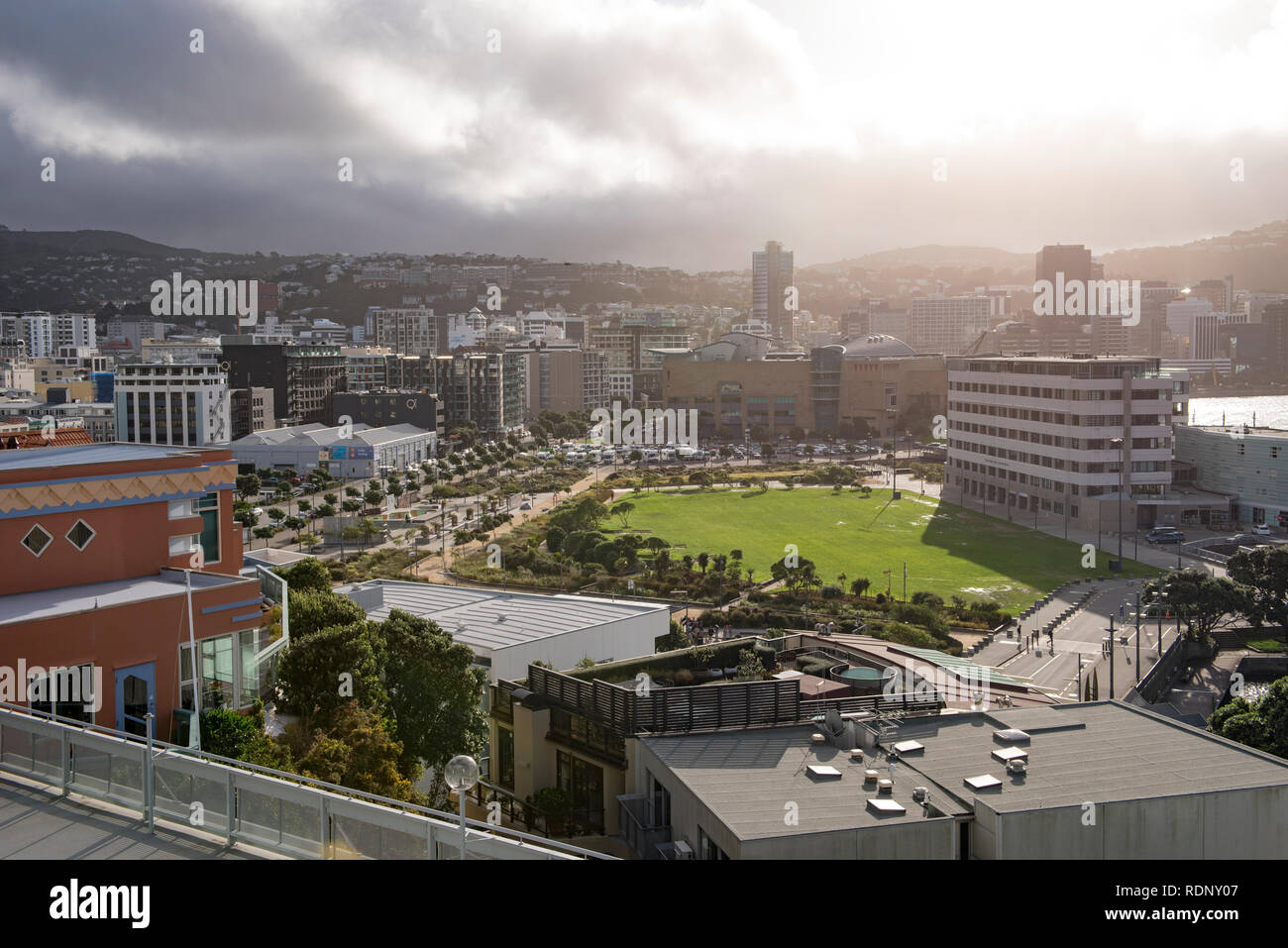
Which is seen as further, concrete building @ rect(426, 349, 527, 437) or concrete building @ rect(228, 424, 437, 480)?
concrete building @ rect(426, 349, 527, 437)

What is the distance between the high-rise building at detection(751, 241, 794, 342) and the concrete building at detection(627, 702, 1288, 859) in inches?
6263

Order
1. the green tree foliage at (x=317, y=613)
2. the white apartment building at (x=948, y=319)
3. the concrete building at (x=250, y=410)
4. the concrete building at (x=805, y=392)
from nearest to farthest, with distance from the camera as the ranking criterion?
the green tree foliage at (x=317, y=613) → the concrete building at (x=250, y=410) → the concrete building at (x=805, y=392) → the white apartment building at (x=948, y=319)

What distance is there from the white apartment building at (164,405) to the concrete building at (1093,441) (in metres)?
32.3

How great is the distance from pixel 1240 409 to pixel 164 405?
3951 inches

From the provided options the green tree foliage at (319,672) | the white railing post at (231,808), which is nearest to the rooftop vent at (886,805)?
the white railing post at (231,808)

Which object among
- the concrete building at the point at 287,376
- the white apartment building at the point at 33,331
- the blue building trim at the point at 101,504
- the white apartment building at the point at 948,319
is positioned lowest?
the blue building trim at the point at 101,504

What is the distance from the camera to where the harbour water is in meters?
90.3

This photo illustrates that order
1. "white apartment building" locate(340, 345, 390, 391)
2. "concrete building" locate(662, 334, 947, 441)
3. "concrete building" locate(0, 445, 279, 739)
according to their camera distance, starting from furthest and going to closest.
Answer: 1. "concrete building" locate(662, 334, 947, 441)
2. "white apartment building" locate(340, 345, 390, 391)
3. "concrete building" locate(0, 445, 279, 739)

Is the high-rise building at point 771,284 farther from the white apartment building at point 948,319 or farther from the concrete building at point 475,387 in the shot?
the concrete building at point 475,387

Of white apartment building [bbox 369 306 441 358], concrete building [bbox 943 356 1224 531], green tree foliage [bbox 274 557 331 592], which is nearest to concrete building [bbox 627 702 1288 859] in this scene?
green tree foliage [bbox 274 557 331 592]

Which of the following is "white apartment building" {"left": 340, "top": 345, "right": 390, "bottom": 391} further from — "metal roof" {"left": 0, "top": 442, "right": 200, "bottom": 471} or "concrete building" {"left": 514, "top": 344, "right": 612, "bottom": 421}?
"metal roof" {"left": 0, "top": 442, "right": 200, "bottom": 471}

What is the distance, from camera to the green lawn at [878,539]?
26.9 m

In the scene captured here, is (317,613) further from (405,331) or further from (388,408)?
(405,331)

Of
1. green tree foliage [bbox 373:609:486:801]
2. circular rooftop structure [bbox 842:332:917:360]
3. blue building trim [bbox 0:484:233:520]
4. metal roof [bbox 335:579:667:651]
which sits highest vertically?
circular rooftop structure [bbox 842:332:917:360]
